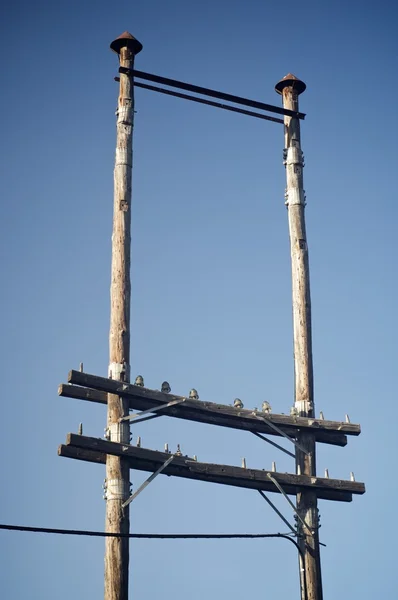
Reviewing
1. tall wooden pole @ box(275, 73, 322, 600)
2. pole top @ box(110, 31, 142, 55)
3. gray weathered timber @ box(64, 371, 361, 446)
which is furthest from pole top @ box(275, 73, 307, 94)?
gray weathered timber @ box(64, 371, 361, 446)

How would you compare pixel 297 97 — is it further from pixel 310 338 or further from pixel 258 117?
pixel 310 338

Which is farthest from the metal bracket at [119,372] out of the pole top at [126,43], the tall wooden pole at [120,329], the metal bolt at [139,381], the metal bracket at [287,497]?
the pole top at [126,43]

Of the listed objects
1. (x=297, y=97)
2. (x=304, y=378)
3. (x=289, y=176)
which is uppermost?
(x=297, y=97)

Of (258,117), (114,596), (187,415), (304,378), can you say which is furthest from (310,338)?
(114,596)

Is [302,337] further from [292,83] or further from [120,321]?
[292,83]

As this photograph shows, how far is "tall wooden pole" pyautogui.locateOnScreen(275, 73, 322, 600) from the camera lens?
19844mm

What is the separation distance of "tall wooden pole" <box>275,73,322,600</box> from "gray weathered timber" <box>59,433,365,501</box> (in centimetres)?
31

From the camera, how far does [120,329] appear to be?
19.3m

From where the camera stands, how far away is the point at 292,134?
23109 mm

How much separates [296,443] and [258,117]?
22.5 feet

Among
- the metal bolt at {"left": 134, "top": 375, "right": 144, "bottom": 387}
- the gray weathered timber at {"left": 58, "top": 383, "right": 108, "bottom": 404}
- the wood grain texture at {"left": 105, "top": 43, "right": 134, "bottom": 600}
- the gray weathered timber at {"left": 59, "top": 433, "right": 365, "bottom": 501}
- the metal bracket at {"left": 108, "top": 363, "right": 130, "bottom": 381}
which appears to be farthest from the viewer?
the metal bolt at {"left": 134, "top": 375, "right": 144, "bottom": 387}

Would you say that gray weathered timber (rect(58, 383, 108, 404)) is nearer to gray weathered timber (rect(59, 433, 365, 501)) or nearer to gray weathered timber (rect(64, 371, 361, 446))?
gray weathered timber (rect(64, 371, 361, 446))

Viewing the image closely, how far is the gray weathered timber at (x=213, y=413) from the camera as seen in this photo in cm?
1844

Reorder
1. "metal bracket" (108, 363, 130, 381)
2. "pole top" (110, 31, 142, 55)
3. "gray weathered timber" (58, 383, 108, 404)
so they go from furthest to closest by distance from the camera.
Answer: "pole top" (110, 31, 142, 55), "metal bracket" (108, 363, 130, 381), "gray weathered timber" (58, 383, 108, 404)
